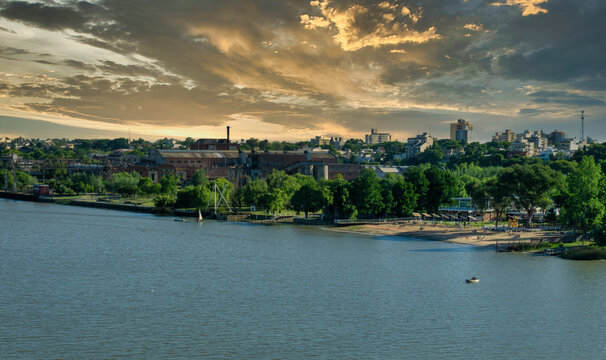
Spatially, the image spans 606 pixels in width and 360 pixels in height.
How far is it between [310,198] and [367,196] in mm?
12081

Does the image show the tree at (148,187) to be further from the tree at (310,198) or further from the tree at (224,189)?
the tree at (310,198)

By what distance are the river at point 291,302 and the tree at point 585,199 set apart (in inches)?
364

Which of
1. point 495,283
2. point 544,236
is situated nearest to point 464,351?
point 495,283

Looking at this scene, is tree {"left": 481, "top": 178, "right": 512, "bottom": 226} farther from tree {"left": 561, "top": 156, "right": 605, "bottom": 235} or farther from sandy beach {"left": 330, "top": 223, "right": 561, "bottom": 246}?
tree {"left": 561, "top": 156, "right": 605, "bottom": 235}

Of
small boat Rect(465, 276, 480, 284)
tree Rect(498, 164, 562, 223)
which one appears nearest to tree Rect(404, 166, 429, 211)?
tree Rect(498, 164, 562, 223)

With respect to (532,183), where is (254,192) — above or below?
below

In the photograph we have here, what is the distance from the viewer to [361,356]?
1378 inches

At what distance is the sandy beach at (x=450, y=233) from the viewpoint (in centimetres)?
8300

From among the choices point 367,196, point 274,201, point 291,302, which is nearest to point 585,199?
point 367,196

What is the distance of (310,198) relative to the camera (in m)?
110

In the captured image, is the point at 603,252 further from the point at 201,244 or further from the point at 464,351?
the point at 201,244

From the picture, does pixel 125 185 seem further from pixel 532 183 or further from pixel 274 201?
pixel 532 183

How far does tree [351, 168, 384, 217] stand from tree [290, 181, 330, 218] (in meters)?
6.18

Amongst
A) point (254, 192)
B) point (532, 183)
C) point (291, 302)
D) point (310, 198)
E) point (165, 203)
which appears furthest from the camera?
point (165, 203)
